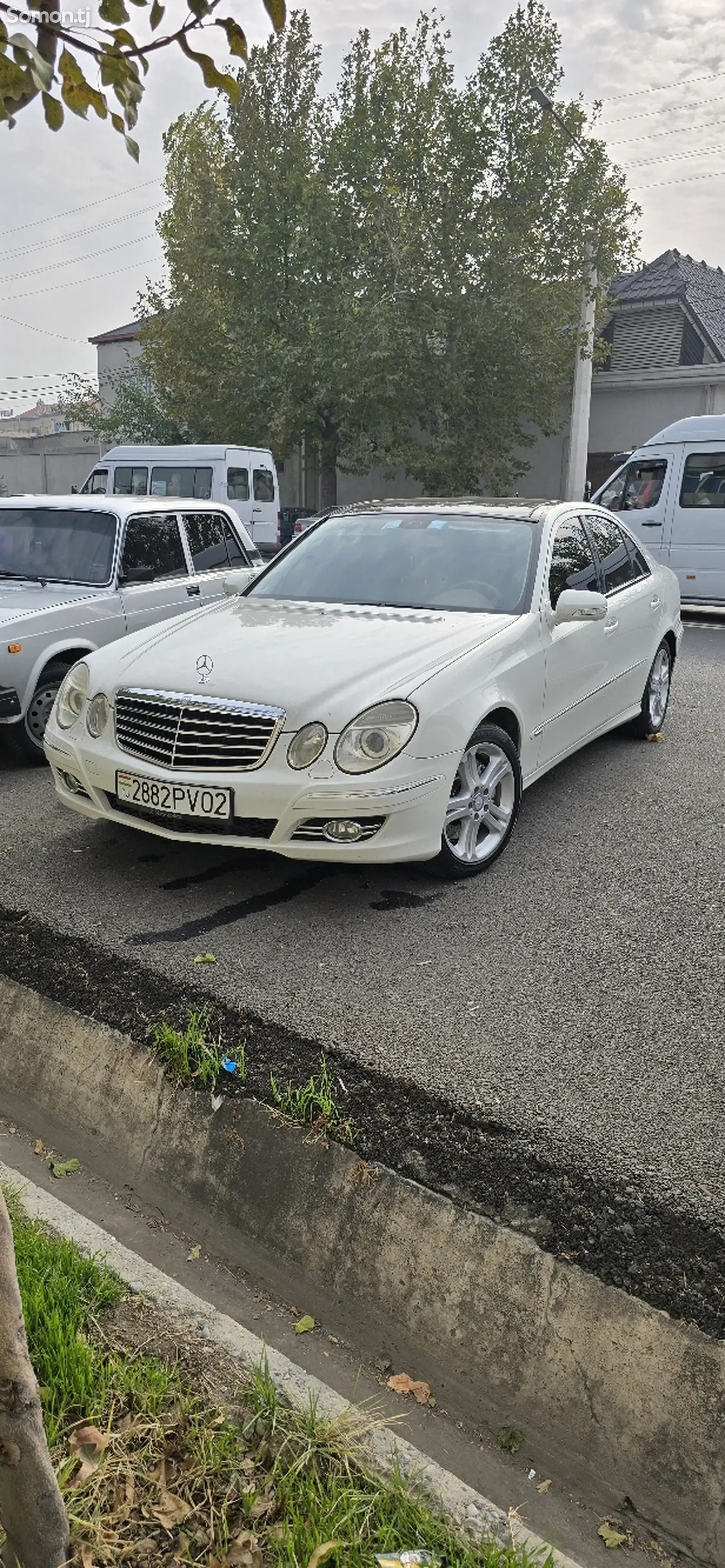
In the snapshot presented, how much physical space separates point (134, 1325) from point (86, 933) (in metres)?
2.02

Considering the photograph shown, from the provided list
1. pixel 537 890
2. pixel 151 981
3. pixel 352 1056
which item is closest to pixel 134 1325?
pixel 352 1056

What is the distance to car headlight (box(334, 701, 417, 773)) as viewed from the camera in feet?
14.6

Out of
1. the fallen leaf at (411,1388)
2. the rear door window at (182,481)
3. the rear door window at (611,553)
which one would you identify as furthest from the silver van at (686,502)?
the fallen leaf at (411,1388)

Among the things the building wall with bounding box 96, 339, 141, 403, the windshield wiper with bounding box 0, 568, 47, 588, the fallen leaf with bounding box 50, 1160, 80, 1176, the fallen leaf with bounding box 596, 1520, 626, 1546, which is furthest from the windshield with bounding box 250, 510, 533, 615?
the building wall with bounding box 96, 339, 141, 403

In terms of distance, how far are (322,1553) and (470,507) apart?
17.3 feet

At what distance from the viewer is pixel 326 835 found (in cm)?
452

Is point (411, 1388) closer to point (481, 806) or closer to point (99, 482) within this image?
point (481, 806)

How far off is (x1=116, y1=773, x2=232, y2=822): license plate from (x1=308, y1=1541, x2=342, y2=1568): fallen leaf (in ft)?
9.10

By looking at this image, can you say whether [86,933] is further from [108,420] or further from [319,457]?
[108,420]

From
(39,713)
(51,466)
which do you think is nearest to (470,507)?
(39,713)

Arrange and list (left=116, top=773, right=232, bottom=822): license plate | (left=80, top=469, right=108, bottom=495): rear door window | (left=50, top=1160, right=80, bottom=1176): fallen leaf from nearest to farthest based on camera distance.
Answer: (left=50, top=1160, right=80, bottom=1176): fallen leaf → (left=116, top=773, right=232, bottom=822): license plate → (left=80, top=469, right=108, bottom=495): rear door window

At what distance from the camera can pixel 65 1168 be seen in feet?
11.5

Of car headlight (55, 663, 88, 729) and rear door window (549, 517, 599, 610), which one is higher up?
rear door window (549, 517, 599, 610)

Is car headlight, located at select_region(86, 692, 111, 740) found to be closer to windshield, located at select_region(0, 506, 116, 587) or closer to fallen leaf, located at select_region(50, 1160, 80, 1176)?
fallen leaf, located at select_region(50, 1160, 80, 1176)
